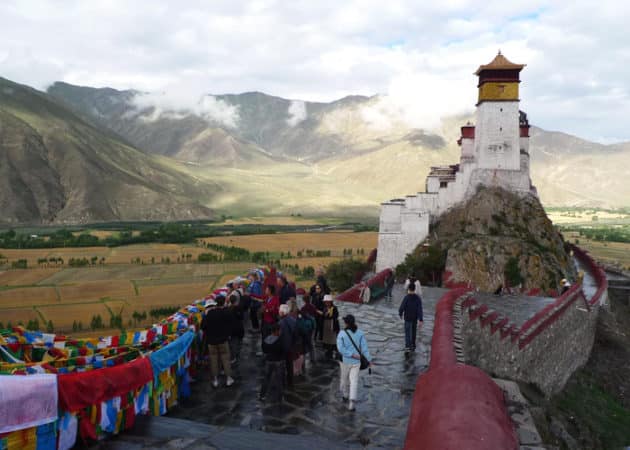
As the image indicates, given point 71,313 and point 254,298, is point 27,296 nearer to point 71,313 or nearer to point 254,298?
point 71,313

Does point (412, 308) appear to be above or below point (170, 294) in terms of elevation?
above

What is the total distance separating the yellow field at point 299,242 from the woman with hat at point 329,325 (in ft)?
117

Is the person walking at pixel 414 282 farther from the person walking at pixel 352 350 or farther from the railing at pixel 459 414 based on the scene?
the railing at pixel 459 414

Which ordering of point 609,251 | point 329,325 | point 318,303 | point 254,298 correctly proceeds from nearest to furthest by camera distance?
point 329,325 → point 318,303 → point 254,298 → point 609,251

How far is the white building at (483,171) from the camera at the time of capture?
28.5 metres

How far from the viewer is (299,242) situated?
5481cm

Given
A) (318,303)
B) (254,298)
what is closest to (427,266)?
(254,298)

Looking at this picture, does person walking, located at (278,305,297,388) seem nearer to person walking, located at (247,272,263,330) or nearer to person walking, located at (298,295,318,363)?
person walking, located at (298,295,318,363)

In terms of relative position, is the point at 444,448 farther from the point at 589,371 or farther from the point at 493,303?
the point at 589,371

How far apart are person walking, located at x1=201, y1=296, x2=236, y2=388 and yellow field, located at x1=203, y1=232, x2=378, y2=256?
3694 cm

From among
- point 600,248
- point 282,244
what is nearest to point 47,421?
point 282,244

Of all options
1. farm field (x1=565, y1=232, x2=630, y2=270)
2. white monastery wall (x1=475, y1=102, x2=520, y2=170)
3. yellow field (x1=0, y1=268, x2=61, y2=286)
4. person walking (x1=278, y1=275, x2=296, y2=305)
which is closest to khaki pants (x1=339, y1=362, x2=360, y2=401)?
person walking (x1=278, y1=275, x2=296, y2=305)

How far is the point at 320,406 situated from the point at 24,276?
30.9 m

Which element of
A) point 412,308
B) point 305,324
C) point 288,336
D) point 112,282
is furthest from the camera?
point 112,282
